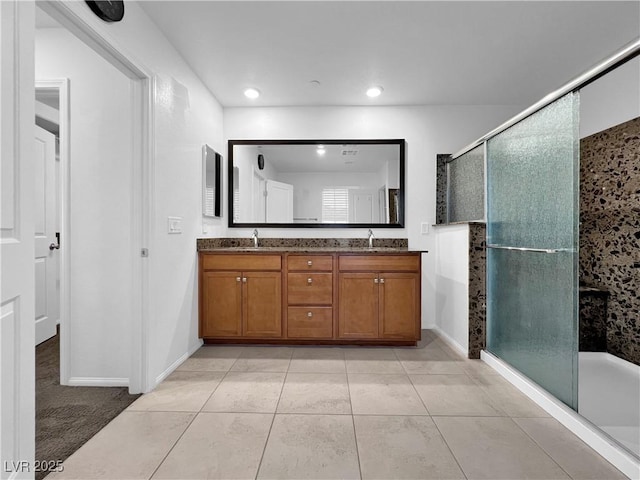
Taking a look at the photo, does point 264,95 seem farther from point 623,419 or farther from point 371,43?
point 623,419

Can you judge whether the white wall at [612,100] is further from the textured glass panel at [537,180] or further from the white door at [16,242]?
the white door at [16,242]

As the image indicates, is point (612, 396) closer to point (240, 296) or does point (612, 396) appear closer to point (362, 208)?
point (362, 208)

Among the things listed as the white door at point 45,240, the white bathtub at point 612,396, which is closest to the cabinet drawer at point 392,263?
the white bathtub at point 612,396

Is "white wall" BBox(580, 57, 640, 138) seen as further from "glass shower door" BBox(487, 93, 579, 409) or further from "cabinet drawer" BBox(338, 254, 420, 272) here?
"cabinet drawer" BBox(338, 254, 420, 272)

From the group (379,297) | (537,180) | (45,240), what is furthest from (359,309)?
(45,240)

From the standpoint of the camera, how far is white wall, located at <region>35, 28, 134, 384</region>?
2078 mm

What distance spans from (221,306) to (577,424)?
2.47m

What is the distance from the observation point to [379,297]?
2.78m

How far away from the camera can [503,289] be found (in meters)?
2.31

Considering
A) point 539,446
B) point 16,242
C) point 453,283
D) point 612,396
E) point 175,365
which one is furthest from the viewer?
point 453,283

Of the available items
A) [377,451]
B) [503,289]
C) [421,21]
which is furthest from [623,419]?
[421,21]

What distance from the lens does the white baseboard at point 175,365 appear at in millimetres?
2147

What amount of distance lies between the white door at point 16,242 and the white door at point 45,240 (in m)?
2.24

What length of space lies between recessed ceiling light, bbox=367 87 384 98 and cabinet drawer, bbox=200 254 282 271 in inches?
68.4
